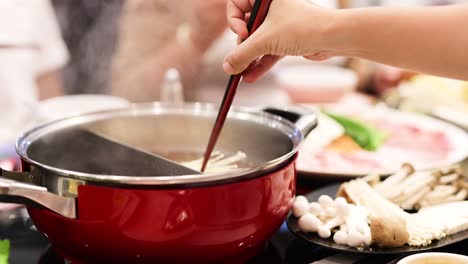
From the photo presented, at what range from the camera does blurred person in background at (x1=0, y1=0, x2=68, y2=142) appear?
2.61 meters

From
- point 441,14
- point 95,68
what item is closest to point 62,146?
point 441,14

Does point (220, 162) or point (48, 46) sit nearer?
point (220, 162)

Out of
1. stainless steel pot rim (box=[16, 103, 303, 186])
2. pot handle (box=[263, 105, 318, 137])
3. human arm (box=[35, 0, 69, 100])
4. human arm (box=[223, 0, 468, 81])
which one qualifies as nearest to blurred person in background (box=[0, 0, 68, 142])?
human arm (box=[35, 0, 69, 100])

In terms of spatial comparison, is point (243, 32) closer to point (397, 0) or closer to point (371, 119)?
point (371, 119)

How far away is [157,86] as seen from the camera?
3041 mm

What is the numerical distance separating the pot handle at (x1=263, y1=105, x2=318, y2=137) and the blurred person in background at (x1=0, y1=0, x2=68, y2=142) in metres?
1.49

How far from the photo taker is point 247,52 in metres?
1.05

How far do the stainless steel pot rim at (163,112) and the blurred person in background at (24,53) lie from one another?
126cm

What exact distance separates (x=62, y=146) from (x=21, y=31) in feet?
5.26

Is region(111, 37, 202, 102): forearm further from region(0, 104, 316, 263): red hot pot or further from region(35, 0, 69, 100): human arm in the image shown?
region(0, 104, 316, 263): red hot pot

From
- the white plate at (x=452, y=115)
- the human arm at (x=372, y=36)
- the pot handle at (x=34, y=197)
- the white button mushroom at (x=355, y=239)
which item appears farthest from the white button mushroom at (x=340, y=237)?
the white plate at (x=452, y=115)

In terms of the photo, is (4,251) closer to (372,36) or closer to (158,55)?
(372,36)

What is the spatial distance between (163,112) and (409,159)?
0.79 m

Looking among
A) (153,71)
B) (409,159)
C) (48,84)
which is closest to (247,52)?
(409,159)
